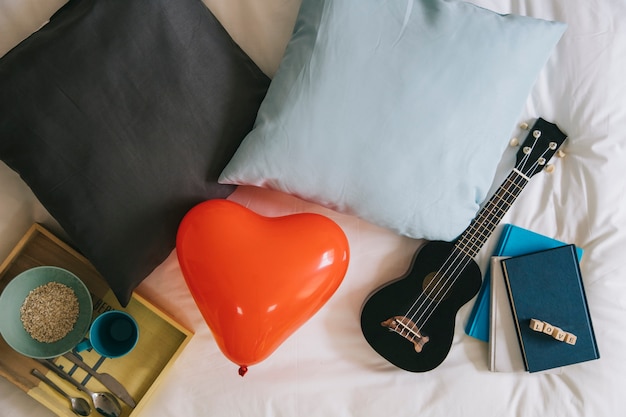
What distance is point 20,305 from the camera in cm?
87

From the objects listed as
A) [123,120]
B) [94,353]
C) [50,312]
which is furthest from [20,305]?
[123,120]

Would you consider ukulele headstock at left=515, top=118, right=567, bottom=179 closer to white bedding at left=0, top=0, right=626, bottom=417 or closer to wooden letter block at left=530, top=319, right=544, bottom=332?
white bedding at left=0, top=0, right=626, bottom=417

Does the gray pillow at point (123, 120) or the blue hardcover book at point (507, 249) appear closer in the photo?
the gray pillow at point (123, 120)

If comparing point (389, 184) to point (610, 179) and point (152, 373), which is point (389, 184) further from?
point (152, 373)

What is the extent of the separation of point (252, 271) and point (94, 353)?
379 millimetres

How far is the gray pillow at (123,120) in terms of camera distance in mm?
760

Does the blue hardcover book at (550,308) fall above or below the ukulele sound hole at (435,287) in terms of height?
below

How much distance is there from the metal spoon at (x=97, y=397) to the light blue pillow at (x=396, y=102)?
1.59 feet

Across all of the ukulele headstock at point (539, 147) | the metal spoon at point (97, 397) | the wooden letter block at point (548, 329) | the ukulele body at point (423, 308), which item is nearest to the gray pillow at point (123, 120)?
the metal spoon at point (97, 397)

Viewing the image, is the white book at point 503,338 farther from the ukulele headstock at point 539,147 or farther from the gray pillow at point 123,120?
the gray pillow at point 123,120

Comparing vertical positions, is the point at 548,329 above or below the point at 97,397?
below

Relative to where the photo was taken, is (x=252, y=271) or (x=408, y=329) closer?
(x=252, y=271)

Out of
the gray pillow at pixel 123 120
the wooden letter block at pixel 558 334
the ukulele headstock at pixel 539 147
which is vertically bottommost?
the wooden letter block at pixel 558 334

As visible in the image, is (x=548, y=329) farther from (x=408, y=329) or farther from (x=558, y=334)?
(x=408, y=329)
